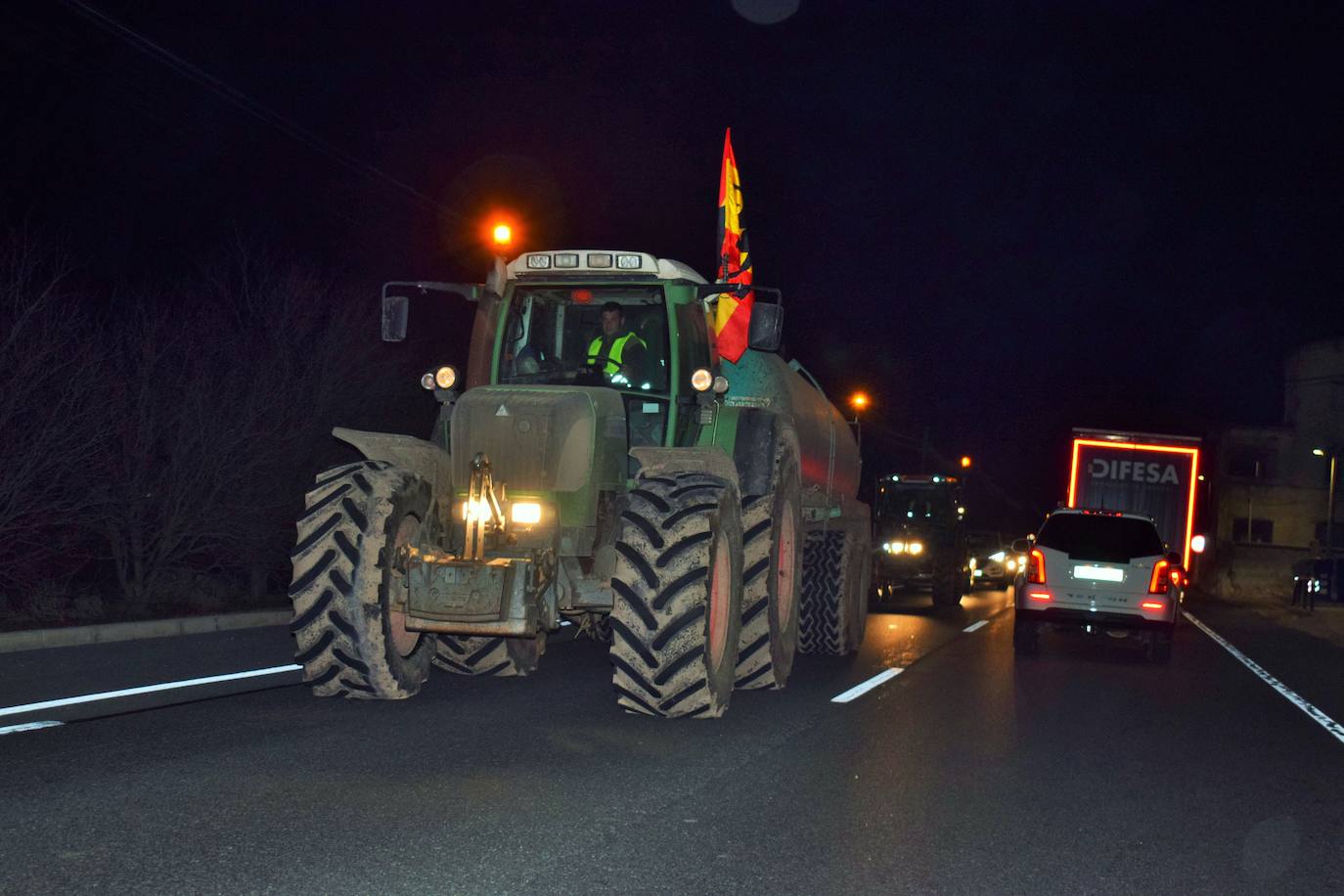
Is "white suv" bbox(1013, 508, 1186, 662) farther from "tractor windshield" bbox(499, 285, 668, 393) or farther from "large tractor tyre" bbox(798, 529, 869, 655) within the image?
"tractor windshield" bbox(499, 285, 668, 393)

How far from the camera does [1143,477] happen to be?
2722 cm

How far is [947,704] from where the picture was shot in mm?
11109

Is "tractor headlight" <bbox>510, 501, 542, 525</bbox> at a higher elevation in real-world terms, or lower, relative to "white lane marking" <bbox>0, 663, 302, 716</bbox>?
higher

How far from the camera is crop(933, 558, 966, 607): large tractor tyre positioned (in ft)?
88.3

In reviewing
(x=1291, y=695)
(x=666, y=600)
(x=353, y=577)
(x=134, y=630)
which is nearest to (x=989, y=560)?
(x=1291, y=695)

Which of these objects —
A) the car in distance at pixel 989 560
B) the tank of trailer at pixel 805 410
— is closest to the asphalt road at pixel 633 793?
the tank of trailer at pixel 805 410

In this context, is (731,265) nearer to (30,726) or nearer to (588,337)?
(588,337)

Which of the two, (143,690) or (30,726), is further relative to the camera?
(143,690)

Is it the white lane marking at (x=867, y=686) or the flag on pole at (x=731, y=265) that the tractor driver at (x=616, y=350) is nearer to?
the flag on pole at (x=731, y=265)

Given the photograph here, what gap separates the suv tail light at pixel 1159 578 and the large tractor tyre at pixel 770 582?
5.48 meters

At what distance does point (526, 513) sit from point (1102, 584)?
29.0 ft

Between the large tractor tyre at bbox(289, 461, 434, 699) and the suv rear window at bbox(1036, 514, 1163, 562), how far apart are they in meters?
9.36

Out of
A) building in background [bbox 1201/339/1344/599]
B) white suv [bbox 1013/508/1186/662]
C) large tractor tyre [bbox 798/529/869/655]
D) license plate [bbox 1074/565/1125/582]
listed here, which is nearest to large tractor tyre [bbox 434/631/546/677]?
large tractor tyre [bbox 798/529/869/655]

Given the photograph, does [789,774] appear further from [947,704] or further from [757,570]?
[947,704]
